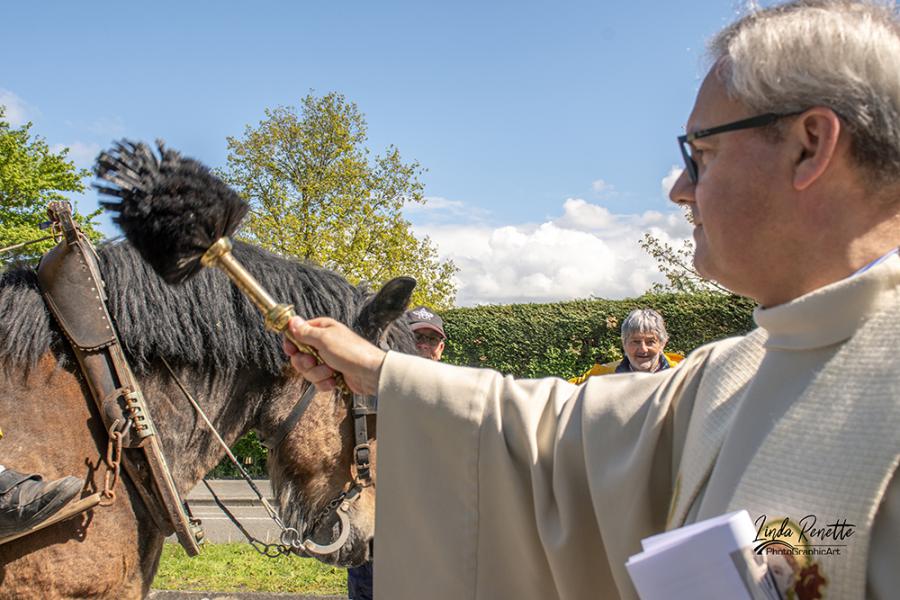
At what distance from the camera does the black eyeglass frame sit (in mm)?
1079

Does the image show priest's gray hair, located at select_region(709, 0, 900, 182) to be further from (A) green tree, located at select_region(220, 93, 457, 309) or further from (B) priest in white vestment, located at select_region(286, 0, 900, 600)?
(A) green tree, located at select_region(220, 93, 457, 309)

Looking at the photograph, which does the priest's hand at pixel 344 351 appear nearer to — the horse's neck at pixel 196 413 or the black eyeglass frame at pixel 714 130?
the black eyeglass frame at pixel 714 130

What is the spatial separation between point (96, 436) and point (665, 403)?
174 centimetres

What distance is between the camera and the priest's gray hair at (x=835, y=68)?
3.26 feet

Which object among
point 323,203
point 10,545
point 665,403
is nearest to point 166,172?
point 10,545

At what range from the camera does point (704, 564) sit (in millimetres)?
876

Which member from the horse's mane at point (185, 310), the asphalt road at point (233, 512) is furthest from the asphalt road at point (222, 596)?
the horse's mane at point (185, 310)

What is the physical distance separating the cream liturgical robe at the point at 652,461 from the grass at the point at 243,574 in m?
4.30

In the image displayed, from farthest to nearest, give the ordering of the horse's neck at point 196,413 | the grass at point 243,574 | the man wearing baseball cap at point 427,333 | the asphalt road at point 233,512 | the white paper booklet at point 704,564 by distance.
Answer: the asphalt road at point 233,512 → the grass at point 243,574 → the man wearing baseball cap at point 427,333 → the horse's neck at point 196,413 → the white paper booklet at point 704,564

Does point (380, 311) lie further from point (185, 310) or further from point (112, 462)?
point (112, 462)

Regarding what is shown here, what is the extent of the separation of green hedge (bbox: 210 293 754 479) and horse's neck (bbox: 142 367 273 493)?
8.27 meters

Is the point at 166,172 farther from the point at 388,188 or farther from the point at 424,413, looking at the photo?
the point at 388,188

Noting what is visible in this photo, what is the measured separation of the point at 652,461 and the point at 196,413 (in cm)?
169

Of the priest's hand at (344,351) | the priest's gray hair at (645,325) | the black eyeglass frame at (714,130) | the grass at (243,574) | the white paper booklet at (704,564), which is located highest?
the black eyeglass frame at (714,130)
